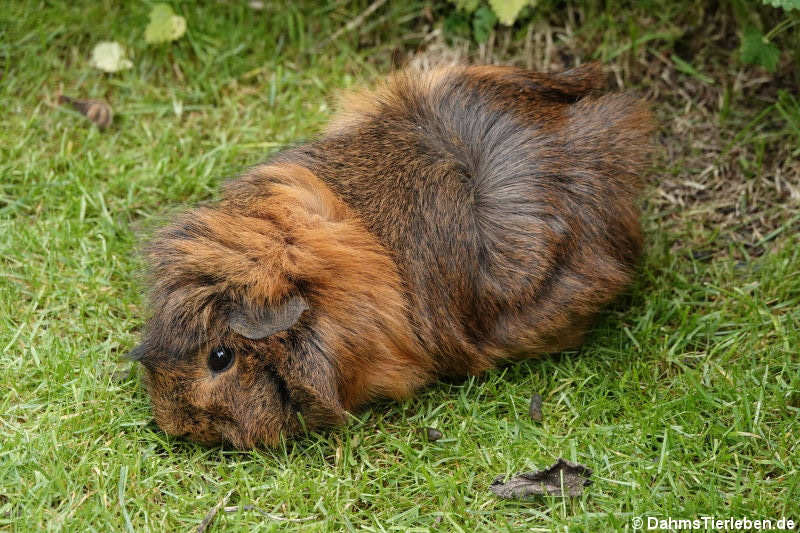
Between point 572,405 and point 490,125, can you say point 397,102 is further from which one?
point 572,405

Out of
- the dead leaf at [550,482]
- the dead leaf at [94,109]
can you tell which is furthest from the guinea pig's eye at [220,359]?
the dead leaf at [94,109]

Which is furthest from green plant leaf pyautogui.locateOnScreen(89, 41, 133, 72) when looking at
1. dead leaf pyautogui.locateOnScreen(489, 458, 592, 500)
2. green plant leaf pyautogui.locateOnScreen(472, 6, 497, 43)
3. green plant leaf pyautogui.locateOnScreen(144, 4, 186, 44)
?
dead leaf pyautogui.locateOnScreen(489, 458, 592, 500)

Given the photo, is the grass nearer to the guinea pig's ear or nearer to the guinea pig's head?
the guinea pig's head

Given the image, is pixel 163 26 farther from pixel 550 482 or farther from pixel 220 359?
pixel 550 482

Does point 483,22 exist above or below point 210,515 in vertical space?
above

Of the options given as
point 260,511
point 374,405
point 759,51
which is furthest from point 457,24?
point 260,511

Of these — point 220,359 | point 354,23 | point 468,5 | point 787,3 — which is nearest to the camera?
point 220,359
